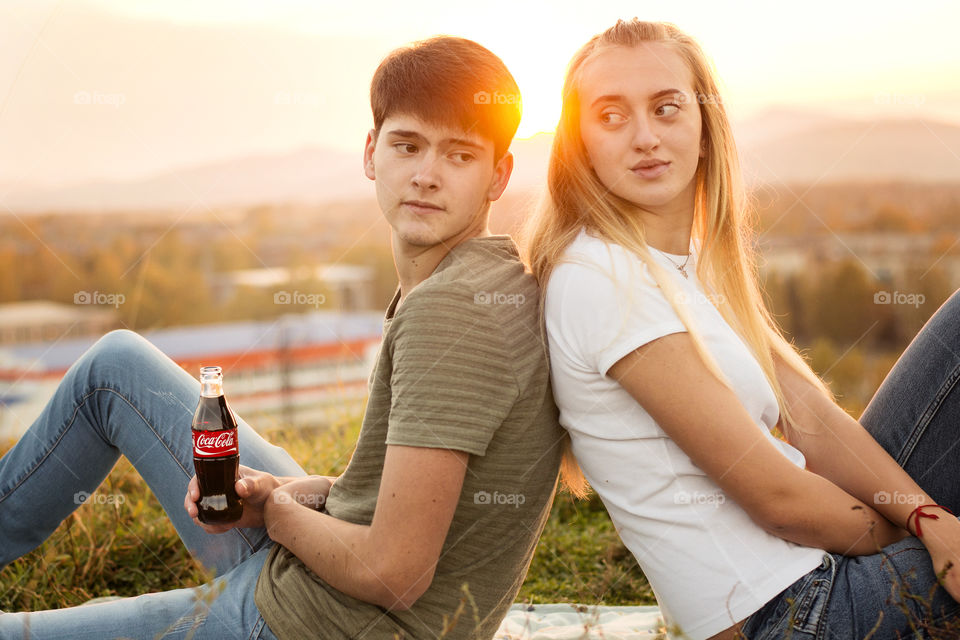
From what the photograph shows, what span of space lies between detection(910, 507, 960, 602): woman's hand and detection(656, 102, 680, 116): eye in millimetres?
917

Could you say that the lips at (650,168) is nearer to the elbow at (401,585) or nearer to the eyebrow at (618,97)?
the eyebrow at (618,97)

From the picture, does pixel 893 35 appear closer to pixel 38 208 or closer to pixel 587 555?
pixel 587 555

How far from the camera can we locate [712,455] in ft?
4.57

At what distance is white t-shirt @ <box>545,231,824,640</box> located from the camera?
142 centimetres

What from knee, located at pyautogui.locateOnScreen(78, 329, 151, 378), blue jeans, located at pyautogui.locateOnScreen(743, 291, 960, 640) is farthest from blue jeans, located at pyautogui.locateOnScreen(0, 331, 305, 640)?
blue jeans, located at pyautogui.locateOnScreen(743, 291, 960, 640)

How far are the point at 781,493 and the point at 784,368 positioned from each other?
0.52 metres

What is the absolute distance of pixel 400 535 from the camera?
132cm

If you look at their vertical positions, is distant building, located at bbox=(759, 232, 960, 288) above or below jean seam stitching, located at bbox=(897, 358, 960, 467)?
below

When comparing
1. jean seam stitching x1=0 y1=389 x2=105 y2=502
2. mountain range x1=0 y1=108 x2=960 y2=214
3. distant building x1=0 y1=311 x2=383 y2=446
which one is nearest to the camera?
jean seam stitching x1=0 y1=389 x2=105 y2=502

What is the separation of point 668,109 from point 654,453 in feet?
Result: 2.28

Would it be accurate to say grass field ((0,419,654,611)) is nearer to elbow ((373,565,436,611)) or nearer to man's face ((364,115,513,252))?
elbow ((373,565,436,611))

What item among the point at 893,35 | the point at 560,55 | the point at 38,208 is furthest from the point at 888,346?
the point at 38,208

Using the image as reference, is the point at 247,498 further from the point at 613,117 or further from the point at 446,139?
the point at 613,117

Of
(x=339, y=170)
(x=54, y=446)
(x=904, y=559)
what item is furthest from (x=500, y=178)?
(x=339, y=170)
